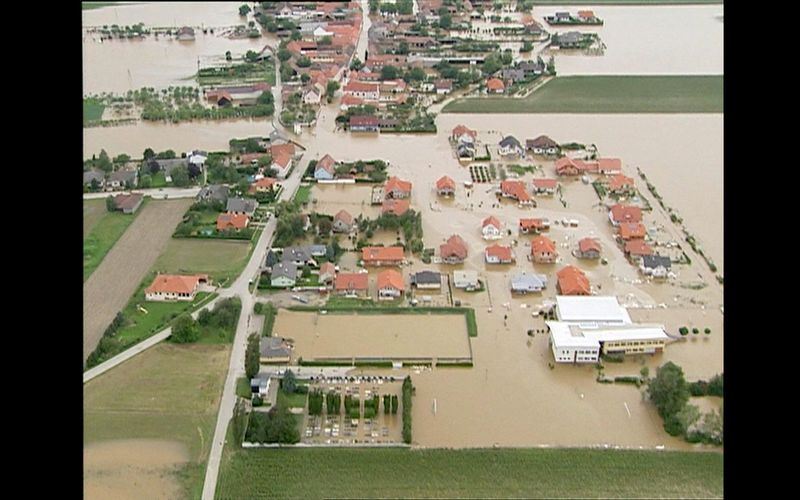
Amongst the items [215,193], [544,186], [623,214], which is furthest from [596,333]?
[215,193]

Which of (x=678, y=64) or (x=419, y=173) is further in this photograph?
(x=678, y=64)

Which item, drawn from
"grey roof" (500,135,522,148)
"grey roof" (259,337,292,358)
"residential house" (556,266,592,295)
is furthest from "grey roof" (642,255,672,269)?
"grey roof" (259,337,292,358)

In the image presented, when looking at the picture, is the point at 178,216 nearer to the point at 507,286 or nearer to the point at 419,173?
the point at 419,173

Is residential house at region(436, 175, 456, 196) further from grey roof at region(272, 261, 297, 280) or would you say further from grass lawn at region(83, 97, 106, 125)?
grass lawn at region(83, 97, 106, 125)

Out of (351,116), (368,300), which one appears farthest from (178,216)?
(351,116)

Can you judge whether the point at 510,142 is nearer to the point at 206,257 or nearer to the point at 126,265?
the point at 206,257

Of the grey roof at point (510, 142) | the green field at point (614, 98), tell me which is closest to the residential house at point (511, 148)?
the grey roof at point (510, 142)
